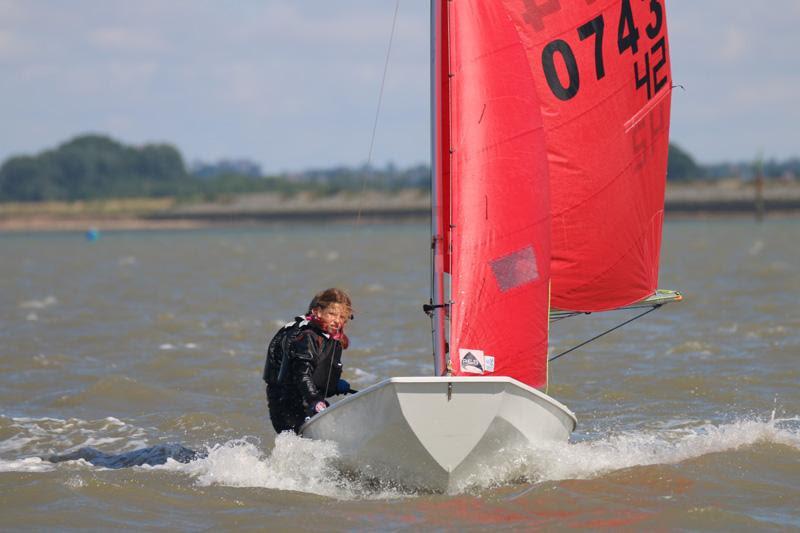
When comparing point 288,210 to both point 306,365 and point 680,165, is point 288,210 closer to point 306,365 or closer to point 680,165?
point 680,165

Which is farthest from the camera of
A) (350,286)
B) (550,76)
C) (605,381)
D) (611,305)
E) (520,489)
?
(350,286)

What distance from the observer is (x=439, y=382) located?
754cm

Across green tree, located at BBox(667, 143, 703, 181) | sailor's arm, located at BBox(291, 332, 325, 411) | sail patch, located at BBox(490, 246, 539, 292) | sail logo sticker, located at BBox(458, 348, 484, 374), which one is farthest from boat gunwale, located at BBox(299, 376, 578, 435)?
green tree, located at BBox(667, 143, 703, 181)

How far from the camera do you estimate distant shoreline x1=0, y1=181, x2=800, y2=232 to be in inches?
4040

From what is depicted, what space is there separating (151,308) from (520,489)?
609 inches

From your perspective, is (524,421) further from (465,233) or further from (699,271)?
(699,271)

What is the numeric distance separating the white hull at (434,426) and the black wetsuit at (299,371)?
12.6 inches

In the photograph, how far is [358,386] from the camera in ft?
43.5

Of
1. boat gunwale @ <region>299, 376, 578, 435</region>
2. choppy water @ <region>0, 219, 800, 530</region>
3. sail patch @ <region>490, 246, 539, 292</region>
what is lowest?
choppy water @ <region>0, 219, 800, 530</region>

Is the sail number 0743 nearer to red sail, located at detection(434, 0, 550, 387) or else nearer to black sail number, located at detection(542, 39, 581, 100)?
black sail number, located at detection(542, 39, 581, 100)

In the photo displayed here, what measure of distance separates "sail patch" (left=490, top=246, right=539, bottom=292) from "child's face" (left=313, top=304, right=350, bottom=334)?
3.36 feet

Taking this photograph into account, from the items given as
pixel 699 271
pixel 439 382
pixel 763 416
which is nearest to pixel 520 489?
pixel 439 382

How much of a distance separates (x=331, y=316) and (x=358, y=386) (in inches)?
191

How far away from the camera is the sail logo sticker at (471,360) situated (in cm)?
816
